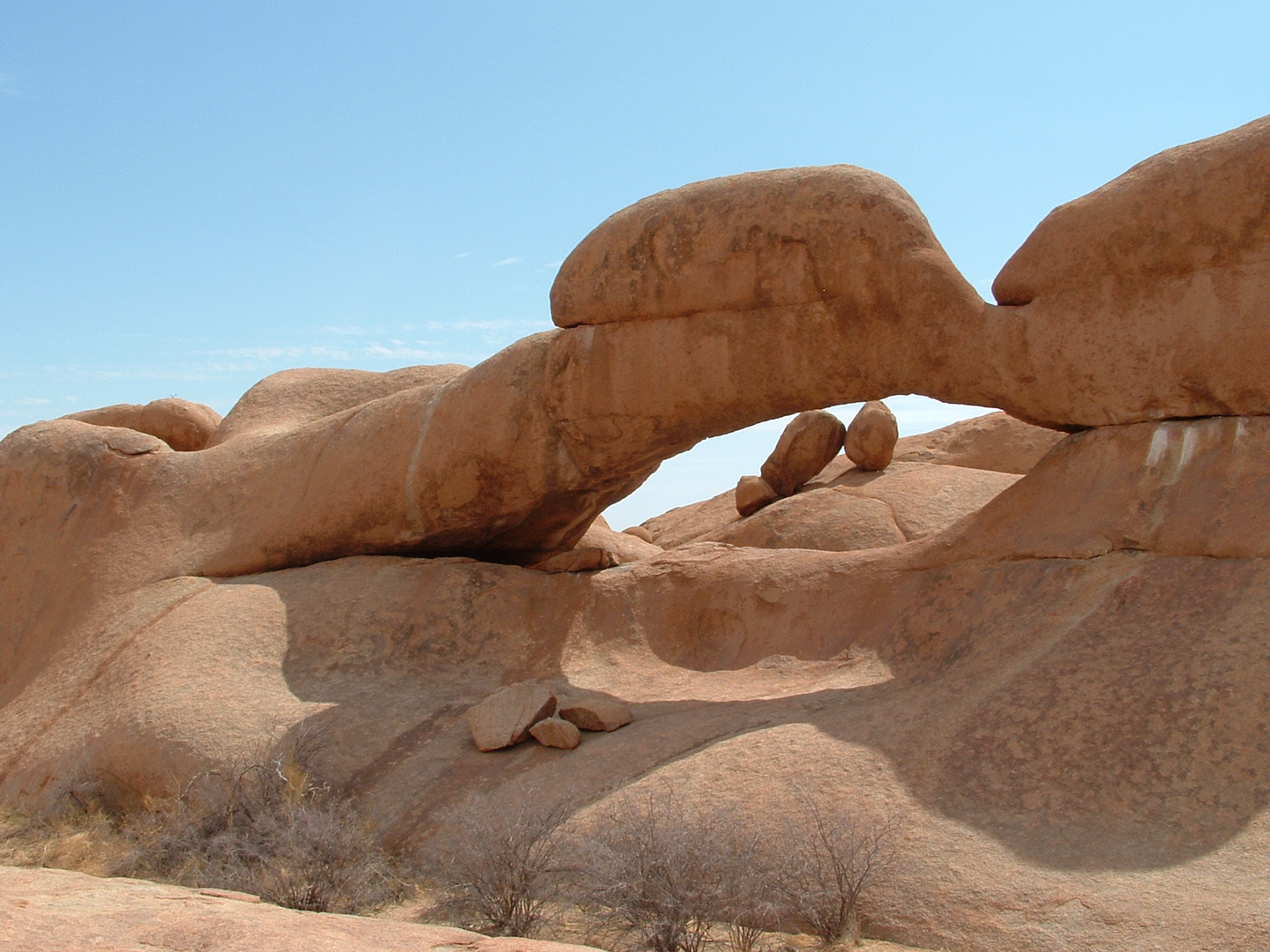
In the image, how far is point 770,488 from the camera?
10.9 m

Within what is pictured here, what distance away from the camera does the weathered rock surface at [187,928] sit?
10.4ft

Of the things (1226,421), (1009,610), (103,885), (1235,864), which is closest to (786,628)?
(1009,610)

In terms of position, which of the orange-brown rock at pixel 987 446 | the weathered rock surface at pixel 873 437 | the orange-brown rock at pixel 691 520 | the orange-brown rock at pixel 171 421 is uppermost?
the orange-brown rock at pixel 171 421

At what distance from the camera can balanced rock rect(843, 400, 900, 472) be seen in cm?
1059

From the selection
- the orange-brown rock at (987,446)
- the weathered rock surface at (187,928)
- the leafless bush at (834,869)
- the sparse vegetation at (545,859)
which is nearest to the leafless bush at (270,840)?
the sparse vegetation at (545,859)

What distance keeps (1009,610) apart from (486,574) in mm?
3294

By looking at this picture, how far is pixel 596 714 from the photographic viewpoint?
5.74 meters

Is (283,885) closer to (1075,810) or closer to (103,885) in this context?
(103,885)

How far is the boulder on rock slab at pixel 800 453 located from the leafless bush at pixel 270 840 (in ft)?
20.3

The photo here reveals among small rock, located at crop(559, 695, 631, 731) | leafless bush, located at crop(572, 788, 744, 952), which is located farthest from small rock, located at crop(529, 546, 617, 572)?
leafless bush, located at crop(572, 788, 744, 952)

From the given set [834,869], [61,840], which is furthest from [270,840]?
[834,869]

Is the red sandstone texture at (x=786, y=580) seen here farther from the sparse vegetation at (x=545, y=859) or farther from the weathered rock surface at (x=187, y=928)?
the weathered rock surface at (x=187, y=928)

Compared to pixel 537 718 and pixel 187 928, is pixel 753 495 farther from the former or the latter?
pixel 187 928

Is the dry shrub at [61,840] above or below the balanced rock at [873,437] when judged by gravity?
below
